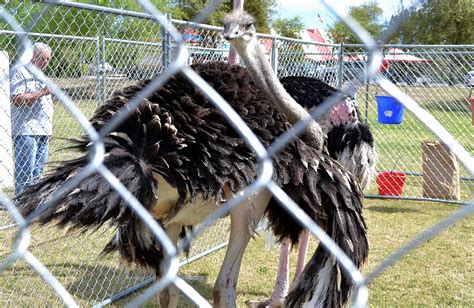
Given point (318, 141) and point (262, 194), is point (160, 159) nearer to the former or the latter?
point (262, 194)

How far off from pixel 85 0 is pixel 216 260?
340 inches

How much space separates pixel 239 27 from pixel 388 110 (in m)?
3.77

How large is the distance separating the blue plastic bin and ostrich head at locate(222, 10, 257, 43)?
3561 mm

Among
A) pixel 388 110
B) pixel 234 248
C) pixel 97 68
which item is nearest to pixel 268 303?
pixel 234 248

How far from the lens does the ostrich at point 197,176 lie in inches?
94.0

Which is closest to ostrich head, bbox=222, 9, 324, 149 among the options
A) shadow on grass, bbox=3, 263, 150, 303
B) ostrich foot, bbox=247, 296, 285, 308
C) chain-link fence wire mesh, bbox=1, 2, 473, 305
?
chain-link fence wire mesh, bbox=1, 2, 473, 305

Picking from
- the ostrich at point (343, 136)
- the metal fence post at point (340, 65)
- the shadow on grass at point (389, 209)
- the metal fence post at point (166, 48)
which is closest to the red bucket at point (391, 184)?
the shadow on grass at point (389, 209)

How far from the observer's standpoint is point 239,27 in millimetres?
2762

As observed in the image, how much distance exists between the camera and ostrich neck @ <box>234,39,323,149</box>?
2.68 meters

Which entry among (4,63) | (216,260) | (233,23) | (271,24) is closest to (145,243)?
(233,23)

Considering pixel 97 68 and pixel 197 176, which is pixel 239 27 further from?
pixel 97 68

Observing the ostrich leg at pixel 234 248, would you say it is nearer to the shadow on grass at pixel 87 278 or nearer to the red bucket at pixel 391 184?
the shadow on grass at pixel 87 278

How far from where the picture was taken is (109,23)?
3.95 metres

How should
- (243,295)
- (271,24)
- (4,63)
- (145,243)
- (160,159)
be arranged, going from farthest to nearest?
(271,24), (4,63), (243,295), (145,243), (160,159)
